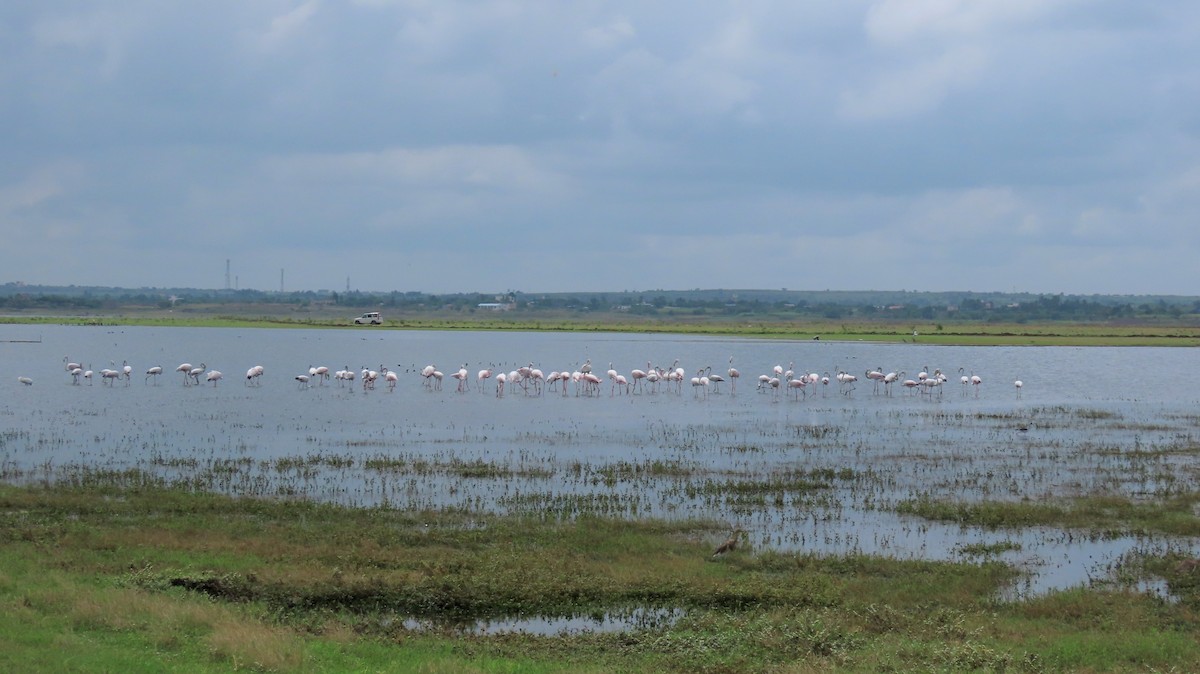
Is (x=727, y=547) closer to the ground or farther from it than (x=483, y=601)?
farther from it

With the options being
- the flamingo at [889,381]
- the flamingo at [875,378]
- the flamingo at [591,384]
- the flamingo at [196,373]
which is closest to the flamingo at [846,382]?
the flamingo at [875,378]

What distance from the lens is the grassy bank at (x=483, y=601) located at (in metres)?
10.7

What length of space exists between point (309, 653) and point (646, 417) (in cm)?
2400

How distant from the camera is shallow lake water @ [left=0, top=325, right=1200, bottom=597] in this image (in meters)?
18.7

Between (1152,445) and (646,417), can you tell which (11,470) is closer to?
(646,417)

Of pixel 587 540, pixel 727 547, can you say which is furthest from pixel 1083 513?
pixel 587 540

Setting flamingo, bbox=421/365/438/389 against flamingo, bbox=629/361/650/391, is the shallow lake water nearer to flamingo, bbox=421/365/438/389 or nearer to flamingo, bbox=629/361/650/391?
flamingo, bbox=421/365/438/389

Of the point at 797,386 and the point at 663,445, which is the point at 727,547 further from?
the point at 797,386

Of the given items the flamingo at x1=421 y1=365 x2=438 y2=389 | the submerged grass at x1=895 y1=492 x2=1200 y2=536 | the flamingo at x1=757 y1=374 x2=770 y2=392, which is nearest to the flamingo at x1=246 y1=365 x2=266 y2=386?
the flamingo at x1=421 y1=365 x2=438 y2=389

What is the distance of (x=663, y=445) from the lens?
27047 millimetres

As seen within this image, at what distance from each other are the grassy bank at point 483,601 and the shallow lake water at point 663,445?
1.35 metres

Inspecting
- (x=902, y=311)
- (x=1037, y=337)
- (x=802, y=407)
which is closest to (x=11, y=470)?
(x=802, y=407)

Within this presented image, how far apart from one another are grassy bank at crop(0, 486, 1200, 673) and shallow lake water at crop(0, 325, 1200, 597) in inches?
53.3

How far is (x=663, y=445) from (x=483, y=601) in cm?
1426
